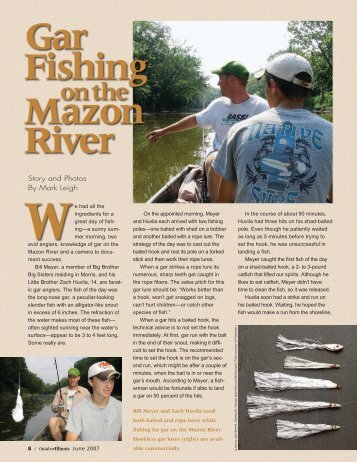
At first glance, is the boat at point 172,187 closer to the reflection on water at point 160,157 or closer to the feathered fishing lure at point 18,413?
the reflection on water at point 160,157

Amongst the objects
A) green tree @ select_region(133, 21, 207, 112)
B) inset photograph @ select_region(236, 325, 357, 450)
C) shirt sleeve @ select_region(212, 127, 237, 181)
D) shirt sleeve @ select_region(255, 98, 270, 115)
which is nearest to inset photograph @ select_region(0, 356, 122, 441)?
inset photograph @ select_region(236, 325, 357, 450)

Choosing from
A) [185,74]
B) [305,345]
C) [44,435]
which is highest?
[185,74]

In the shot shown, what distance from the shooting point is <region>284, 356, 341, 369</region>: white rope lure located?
2959 mm

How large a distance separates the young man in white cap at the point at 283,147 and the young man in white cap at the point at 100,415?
1.18 m

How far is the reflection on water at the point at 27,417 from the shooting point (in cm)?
270

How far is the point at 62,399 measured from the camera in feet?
9.23

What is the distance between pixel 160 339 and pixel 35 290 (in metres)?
0.70

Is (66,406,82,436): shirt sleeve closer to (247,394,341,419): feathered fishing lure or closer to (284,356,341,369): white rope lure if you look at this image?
(247,394,341,419): feathered fishing lure

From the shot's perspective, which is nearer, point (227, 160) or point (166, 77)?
point (227, 160)

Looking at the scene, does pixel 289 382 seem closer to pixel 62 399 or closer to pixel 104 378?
pixel 104 378

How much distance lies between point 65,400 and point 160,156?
18.4 ft

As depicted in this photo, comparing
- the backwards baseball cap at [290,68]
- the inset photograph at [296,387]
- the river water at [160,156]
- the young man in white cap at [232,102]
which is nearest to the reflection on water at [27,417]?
the inset photograph at [296,387]

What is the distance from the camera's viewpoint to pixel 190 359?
8.58ft

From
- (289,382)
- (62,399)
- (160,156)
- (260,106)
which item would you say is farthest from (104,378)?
(160,156)
